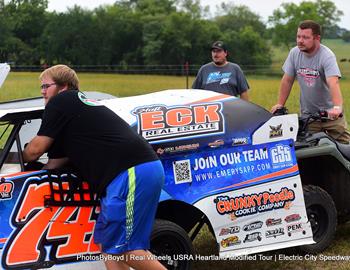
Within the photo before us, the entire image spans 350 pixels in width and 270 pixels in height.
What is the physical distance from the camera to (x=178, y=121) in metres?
4.43

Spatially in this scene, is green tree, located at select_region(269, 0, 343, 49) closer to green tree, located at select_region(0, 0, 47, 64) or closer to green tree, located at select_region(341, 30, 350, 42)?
green tree, located at select_region(341, 30, 350, 42)

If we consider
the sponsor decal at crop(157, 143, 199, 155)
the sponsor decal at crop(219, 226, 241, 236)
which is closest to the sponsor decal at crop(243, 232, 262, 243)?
the sponsor decal at crop(219, 226, 241, 236)

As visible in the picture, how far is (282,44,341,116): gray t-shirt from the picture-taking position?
602cm

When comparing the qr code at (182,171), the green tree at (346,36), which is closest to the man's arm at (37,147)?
the qr code at (182,171)

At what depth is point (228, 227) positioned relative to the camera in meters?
4.62

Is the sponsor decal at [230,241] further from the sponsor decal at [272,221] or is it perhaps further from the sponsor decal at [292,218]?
the sponsor decal at [292,218]

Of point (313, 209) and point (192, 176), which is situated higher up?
point (192, 176)

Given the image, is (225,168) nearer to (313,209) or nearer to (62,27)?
(313,209)

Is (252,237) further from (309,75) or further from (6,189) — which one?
(309,75)

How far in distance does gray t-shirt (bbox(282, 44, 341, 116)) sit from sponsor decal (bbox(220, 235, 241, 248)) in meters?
2.12

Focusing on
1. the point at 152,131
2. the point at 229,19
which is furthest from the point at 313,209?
the point at 229,19

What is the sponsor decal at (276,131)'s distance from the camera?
190 inches

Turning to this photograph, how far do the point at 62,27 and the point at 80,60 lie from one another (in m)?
6.10

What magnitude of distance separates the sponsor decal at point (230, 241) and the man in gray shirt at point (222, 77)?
299cm
